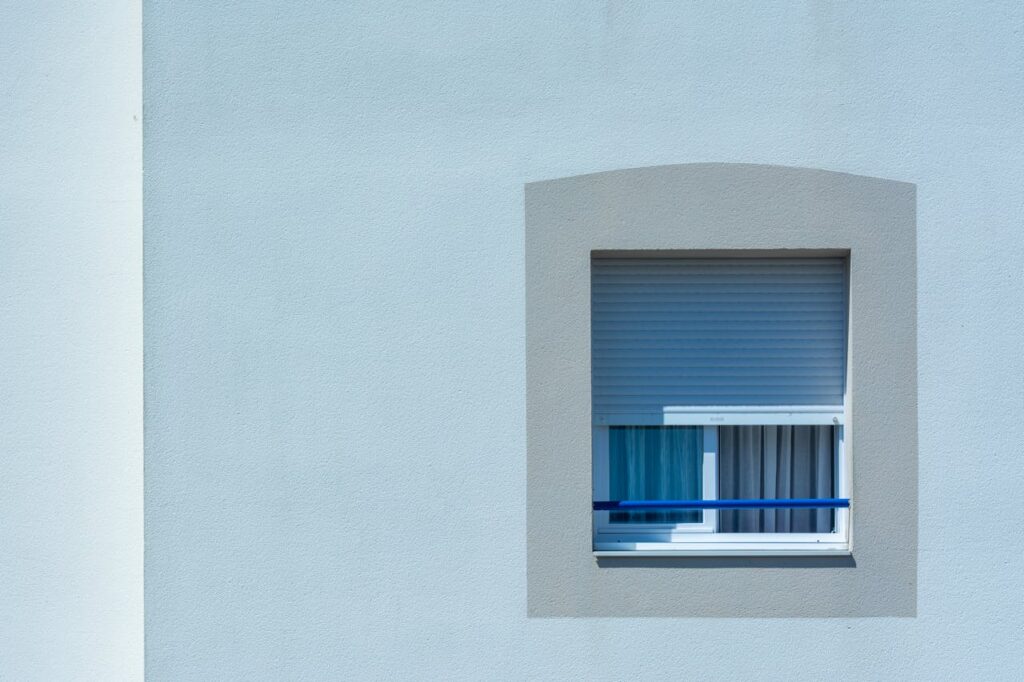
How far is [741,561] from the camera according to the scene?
13.9 ft

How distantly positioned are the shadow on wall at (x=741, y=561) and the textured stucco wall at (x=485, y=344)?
Result: 0.26 meters

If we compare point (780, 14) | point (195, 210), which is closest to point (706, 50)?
point (780, 14)

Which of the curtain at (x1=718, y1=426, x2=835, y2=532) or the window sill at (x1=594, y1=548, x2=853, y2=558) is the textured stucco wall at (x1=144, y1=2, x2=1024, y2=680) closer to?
the window sill at (x1=594, y1=548, x2=853, y2=558)

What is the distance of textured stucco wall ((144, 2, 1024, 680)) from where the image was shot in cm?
422

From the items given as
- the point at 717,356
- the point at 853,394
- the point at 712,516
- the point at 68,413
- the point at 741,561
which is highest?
the point at 717,356

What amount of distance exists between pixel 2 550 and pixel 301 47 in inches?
114

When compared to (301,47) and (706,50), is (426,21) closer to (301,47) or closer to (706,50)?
(301,47)

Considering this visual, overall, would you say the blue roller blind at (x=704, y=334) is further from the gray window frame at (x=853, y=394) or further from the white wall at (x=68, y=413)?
the white wall at (x=68, y=413)

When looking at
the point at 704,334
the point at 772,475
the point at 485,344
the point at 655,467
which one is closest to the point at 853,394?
the point at 772,475

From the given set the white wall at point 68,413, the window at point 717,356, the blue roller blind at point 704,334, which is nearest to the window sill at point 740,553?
the window at point 717,356

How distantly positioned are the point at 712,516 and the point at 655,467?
371 mm

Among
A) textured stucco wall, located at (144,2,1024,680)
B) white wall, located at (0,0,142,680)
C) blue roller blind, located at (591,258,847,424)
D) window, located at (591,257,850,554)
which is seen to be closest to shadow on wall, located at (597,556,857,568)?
window, located at (591,257,850,554)

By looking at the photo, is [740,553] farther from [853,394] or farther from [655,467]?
[853,394]

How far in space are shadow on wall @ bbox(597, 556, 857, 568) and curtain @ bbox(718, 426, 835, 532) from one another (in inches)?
11.5
